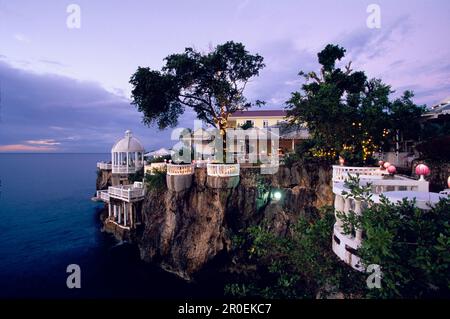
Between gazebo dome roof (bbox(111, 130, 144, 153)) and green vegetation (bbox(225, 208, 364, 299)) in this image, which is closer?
green vegetation (bbox(225, 208, 364, 299))

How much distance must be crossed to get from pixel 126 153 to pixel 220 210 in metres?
19.7

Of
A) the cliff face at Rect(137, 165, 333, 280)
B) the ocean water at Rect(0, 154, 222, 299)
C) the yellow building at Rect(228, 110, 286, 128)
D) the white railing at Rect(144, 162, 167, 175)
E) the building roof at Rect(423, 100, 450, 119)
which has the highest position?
the yellow building at Rect(228, 110, 286, 128)

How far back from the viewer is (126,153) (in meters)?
33.4

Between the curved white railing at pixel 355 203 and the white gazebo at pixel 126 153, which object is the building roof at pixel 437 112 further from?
the white gazebo at pixel 126 153

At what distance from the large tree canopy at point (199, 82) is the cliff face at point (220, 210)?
32.5 ft

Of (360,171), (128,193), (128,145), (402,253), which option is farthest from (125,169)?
→ (402,253)

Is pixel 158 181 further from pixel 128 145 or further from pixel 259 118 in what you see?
pixel 259 118

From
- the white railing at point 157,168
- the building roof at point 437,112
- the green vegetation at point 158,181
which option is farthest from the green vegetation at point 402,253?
the building roof at point 437,112

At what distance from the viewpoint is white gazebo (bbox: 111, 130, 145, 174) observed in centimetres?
3262

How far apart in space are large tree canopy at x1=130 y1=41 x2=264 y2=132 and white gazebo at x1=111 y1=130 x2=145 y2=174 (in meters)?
6.25

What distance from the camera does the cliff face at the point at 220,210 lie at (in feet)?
65.8

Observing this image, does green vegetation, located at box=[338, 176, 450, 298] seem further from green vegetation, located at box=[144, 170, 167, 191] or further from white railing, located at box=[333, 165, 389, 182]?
green vegetation, located at box=[144, 170, 167, 191]

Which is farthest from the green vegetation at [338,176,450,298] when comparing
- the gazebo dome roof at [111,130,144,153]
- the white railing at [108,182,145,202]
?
the gazebo dome roof at [111,130,144,153]

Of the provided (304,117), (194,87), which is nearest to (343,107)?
(304,117)
